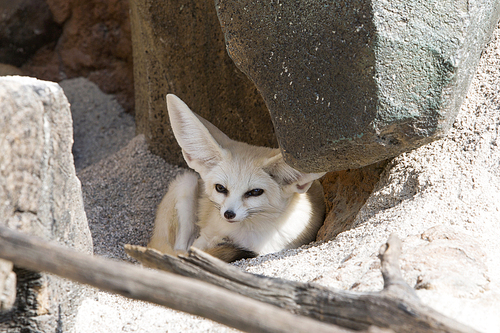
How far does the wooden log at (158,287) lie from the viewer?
3.46 feet

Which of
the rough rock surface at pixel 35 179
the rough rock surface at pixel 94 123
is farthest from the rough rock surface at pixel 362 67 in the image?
the rough rock surface at pixel 94 123

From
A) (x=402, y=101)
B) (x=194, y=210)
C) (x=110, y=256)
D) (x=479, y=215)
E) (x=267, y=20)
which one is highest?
(x=267, y=20)

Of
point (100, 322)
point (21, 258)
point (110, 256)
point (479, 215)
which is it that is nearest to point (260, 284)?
point (21, 258)

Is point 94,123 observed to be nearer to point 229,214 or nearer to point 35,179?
point 229,214

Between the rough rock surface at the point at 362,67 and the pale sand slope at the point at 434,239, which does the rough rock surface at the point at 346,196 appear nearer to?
the pale sand slope at the point at 434,239

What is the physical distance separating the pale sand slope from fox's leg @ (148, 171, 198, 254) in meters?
0.75

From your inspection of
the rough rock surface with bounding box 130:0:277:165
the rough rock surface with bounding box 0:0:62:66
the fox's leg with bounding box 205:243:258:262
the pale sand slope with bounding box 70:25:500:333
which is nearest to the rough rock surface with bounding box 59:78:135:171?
the rough rock surface with bounding box 0:0:62:66

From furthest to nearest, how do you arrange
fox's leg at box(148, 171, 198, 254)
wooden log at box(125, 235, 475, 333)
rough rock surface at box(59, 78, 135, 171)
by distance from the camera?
rough rock surface at box(59, 78, 135, 171), fox's leg at box(148, 171, 198, 254), wooden log at box(125, 235, 475, 333)

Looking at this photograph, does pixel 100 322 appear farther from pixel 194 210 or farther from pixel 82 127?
pixel 82 127

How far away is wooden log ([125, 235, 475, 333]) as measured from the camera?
120 cm

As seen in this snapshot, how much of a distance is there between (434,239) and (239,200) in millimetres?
1138

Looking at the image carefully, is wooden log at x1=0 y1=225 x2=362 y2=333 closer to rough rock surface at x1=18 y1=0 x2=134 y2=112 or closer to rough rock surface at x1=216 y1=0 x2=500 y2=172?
rough rock surface at x1=216 y1=0 x2=500 y2=172

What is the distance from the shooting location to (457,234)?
175 centimetres

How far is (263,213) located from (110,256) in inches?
39.7
